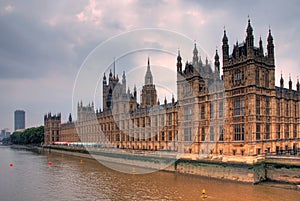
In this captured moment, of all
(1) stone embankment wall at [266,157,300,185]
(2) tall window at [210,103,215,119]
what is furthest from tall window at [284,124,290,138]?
(2) tall window at [210,103,215,119]

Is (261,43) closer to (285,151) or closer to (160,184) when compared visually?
(285,151)

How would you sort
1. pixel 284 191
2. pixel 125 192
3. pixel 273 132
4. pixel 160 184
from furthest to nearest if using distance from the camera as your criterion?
pixel 273 132 < pixel 160 184 < pixel 125 192 < pixel 284 191

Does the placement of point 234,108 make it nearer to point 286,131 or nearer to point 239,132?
point 239,132

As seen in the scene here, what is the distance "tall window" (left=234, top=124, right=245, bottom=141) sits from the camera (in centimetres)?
5491

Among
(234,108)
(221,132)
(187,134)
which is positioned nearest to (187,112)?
(187,134)

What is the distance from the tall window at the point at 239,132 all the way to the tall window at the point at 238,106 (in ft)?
7.44

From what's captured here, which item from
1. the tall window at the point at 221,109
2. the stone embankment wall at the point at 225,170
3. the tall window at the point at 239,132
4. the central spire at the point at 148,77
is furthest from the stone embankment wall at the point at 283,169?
the central spire at the point at 148,77

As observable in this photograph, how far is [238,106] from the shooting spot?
55875mm

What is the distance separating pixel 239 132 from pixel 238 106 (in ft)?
15.8

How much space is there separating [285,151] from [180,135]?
22.4m

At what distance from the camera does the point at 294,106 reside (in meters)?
65.8

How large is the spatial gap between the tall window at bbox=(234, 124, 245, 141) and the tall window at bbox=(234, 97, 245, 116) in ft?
7.44

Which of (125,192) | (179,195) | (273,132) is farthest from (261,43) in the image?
(125,192)

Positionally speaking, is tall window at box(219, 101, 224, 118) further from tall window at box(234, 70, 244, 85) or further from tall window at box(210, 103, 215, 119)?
tall window at box(234, 70, 244, 85)
